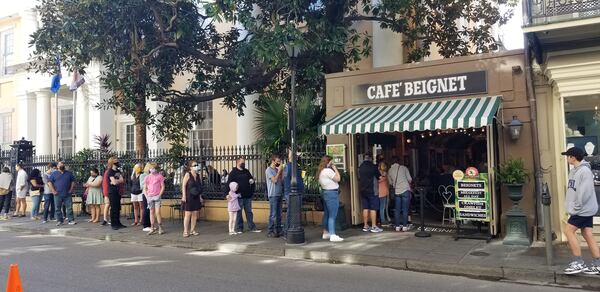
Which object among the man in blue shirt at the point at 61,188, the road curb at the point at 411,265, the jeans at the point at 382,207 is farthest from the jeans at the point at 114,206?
the jeans at the point at 382,207

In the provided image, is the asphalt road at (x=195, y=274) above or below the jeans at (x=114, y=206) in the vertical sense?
below

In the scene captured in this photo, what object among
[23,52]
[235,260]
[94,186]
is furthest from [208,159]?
[23,52]

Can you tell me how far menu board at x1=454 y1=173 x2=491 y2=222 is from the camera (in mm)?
9773

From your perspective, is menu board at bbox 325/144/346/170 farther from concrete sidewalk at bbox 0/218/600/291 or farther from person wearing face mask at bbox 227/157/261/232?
person wearing face mask at bbox 227/157/261/232

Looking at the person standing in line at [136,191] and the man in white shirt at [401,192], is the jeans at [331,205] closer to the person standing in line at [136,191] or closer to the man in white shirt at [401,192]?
the man in white shirt at [401,192]

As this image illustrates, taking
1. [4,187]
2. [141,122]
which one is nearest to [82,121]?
[4,187]

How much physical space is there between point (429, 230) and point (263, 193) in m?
4.66

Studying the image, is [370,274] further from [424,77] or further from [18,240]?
[18,240]

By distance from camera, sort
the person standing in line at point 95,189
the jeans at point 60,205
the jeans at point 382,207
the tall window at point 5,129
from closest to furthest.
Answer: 1. the jeans at point 382,207
2. the person standing in line at point 95,189
3. the jeans at point 60,205
4. the tall window at point 5,129

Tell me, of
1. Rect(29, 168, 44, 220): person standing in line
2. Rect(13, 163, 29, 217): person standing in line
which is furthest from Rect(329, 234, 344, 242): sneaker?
Rect(13, 163, 29, 217): person standing in line

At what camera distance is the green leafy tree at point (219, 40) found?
1177cm

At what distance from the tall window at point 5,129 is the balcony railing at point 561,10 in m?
27.1

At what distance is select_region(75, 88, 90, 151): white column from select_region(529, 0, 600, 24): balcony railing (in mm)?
19483

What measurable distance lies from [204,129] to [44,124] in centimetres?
815
